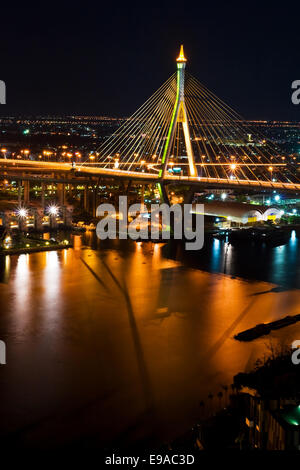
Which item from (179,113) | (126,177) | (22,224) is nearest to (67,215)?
(22,224)

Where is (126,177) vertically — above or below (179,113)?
below

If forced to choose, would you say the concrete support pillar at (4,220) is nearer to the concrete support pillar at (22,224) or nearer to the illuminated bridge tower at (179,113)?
the concrete support pillar at (22,224)

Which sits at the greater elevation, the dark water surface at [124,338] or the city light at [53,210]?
the city light at [53,210]

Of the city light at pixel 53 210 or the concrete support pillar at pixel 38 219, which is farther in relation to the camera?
the city light at pixel 53 210

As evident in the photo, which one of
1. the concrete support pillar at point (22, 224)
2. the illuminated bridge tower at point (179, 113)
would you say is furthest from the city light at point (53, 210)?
the illuminated bridge tower at point (179, 113)

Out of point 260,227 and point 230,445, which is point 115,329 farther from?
point 260,227

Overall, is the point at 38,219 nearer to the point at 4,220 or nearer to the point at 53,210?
→ the point at 53,210

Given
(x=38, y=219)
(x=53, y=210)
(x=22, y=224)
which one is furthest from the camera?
(x=53, y=210)

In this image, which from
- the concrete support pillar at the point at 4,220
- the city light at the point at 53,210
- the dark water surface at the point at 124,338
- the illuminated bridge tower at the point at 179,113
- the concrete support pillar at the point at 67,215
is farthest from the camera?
the concrete support pillar at the point at 67,215

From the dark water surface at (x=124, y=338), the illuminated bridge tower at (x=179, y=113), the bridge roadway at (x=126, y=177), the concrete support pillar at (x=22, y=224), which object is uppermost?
the illuminated bridge tower at (x=179, y=113)
